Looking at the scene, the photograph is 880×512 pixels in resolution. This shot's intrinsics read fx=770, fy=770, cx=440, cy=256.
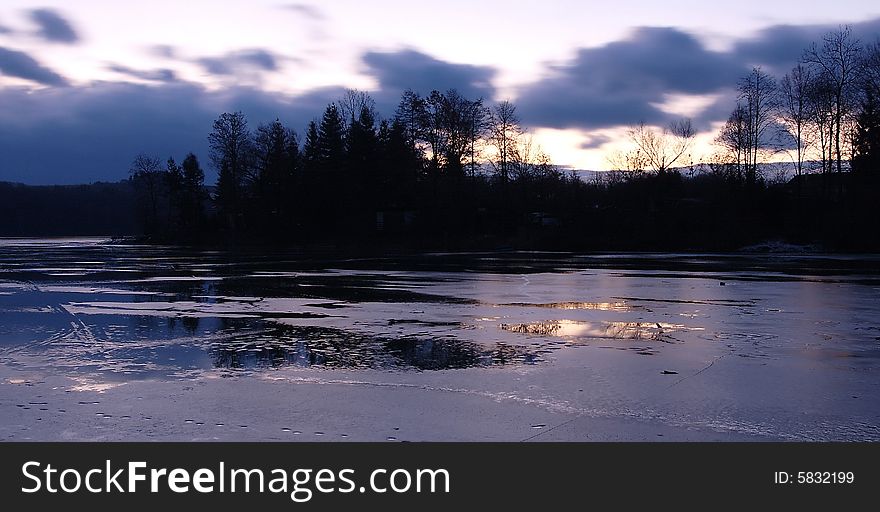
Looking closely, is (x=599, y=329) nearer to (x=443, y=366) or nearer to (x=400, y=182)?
(x=443, y=366)

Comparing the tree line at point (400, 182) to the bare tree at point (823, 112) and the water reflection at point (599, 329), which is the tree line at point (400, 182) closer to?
the bare tree at point (823, 112)

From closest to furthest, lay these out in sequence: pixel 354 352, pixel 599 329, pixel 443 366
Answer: pixel 443 366 < pixel 354 352 < pixel 599 329

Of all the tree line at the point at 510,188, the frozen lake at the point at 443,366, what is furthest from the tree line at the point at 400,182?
the frozen lake at the point at 443,366

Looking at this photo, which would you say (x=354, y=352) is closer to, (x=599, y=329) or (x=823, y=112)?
(x=599, y=329)

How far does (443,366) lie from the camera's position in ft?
33.1

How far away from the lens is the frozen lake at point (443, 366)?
23.2ft

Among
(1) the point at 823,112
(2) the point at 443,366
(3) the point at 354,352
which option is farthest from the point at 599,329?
(1) the point at 823,112

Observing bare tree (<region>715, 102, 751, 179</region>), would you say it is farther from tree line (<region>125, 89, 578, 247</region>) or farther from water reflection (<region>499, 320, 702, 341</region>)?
water reflection (<region>499, 320, 702, 341</region>)

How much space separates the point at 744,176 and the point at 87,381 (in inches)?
2437

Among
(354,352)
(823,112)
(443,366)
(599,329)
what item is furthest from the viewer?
(823,112)

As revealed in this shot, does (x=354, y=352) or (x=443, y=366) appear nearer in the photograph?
(x=443, y=366)

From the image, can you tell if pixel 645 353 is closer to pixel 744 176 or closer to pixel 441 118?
pixel 744 176

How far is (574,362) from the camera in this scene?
402 inches

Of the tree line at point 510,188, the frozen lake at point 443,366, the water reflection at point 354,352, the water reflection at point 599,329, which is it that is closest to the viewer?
the frozen lake at point 443,366
